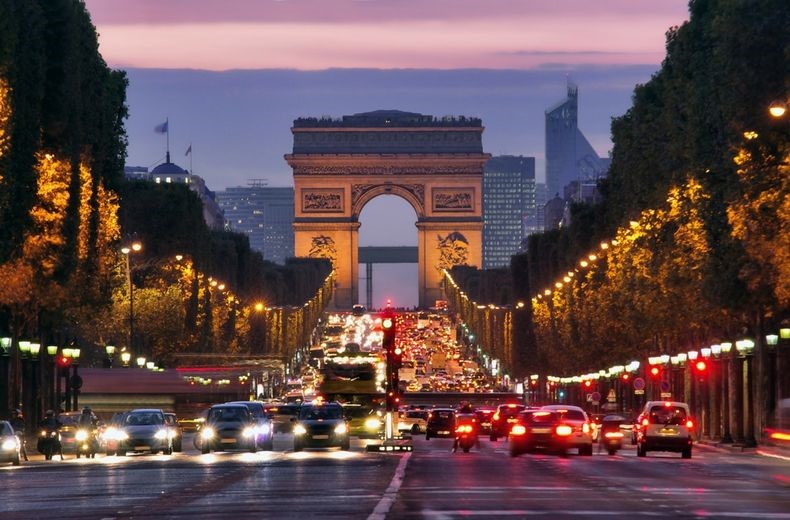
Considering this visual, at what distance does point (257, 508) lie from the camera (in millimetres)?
26969

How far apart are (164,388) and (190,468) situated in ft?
171

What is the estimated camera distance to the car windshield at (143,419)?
6084 centimetres

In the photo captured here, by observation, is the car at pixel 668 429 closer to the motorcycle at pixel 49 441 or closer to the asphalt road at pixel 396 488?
the asphalt road at pixel 396 488

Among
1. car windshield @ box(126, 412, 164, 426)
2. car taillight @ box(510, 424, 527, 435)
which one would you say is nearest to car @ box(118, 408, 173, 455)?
car windshield @ box(126, 412, 164, 426)

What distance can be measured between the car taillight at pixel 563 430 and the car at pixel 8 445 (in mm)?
14140

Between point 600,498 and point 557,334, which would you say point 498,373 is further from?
point 600,498

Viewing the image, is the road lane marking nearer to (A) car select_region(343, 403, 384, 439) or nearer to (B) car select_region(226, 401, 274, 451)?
(B) car select_region(226, 401, 274, 451)

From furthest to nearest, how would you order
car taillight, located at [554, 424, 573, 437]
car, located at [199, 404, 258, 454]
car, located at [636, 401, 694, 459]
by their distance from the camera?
car, located at [199, 404, 258, 454], car, located at [636, 401, 694, 459], car taillight, located at [554, 424, 573, 437]

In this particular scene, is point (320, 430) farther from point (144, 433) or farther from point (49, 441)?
point (49, 441)

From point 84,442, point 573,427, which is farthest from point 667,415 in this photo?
point 84,442

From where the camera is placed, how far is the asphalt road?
86.3 feet

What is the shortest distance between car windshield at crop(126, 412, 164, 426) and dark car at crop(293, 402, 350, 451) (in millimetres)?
4164

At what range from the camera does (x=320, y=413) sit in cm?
6241

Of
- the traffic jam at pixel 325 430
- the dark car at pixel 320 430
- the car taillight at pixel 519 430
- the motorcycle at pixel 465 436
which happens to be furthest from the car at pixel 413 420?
the car taillight at pixel 519 430
